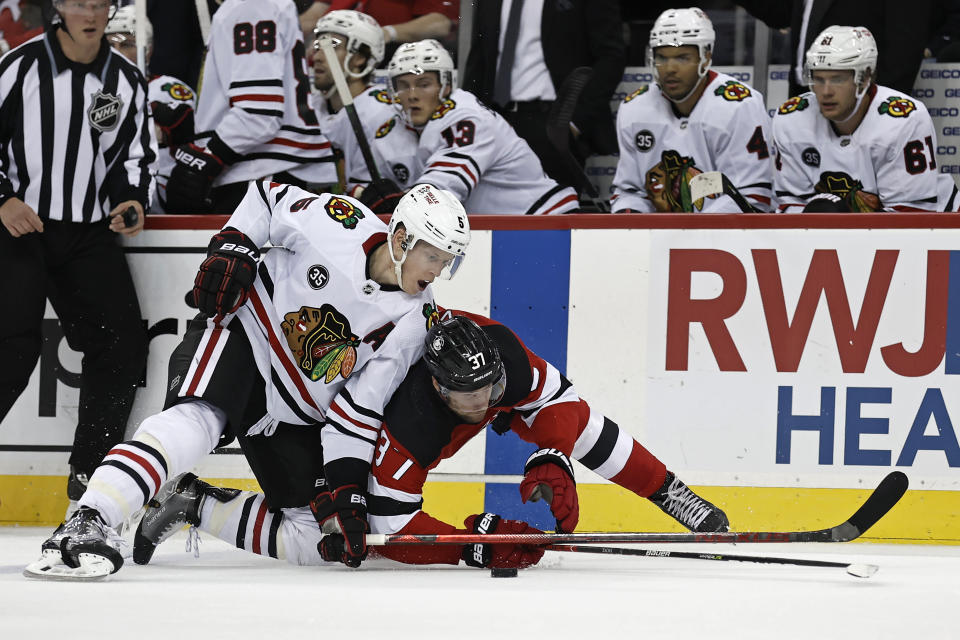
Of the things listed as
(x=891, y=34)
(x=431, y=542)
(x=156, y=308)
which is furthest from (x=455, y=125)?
(x=431, y=542)

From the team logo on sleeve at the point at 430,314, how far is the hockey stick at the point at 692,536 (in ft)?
1.73

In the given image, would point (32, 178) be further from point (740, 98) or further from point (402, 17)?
point (740, 98)

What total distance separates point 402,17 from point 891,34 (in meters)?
1.86

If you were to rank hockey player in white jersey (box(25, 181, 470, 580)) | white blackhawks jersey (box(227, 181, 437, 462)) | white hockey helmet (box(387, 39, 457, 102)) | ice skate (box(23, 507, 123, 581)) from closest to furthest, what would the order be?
ice skate (box(23, 507, 123, 581))
hockey player in white jersey (box(25, 181, 470, 580))
white blackhawks jersey (box(227, 181, 437, 462))
white hockey helmet (box(387, 39, 457, 102))

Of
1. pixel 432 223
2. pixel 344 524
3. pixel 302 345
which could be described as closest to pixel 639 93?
pixel 432 223

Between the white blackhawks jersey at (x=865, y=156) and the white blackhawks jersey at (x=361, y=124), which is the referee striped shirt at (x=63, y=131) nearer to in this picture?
the white blackhawks jersey at (x=361, y=124)

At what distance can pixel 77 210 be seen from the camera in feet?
13.8

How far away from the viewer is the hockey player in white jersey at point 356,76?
509 centimetres

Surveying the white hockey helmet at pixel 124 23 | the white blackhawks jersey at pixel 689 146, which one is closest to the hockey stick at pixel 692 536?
the white blackhawks jersey at pixel 689 146

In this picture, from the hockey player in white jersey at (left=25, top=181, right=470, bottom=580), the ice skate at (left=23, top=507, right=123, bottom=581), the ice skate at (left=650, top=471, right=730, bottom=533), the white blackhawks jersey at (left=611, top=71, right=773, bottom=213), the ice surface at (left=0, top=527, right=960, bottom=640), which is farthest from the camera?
the white blackhawks jersey at (left=611, top=71, right=773, bottom=213)

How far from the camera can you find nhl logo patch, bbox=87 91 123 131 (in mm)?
4219

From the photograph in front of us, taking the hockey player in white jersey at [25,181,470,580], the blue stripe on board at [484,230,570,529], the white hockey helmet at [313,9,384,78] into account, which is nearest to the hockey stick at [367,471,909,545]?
the hockey player in white jersey at [25,181,470,580]

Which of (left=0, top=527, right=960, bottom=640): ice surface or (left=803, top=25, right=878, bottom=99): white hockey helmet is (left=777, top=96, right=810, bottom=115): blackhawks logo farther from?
(left=0, top=527, right=960, bottom=640): ice surface

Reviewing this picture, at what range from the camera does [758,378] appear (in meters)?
4.10
